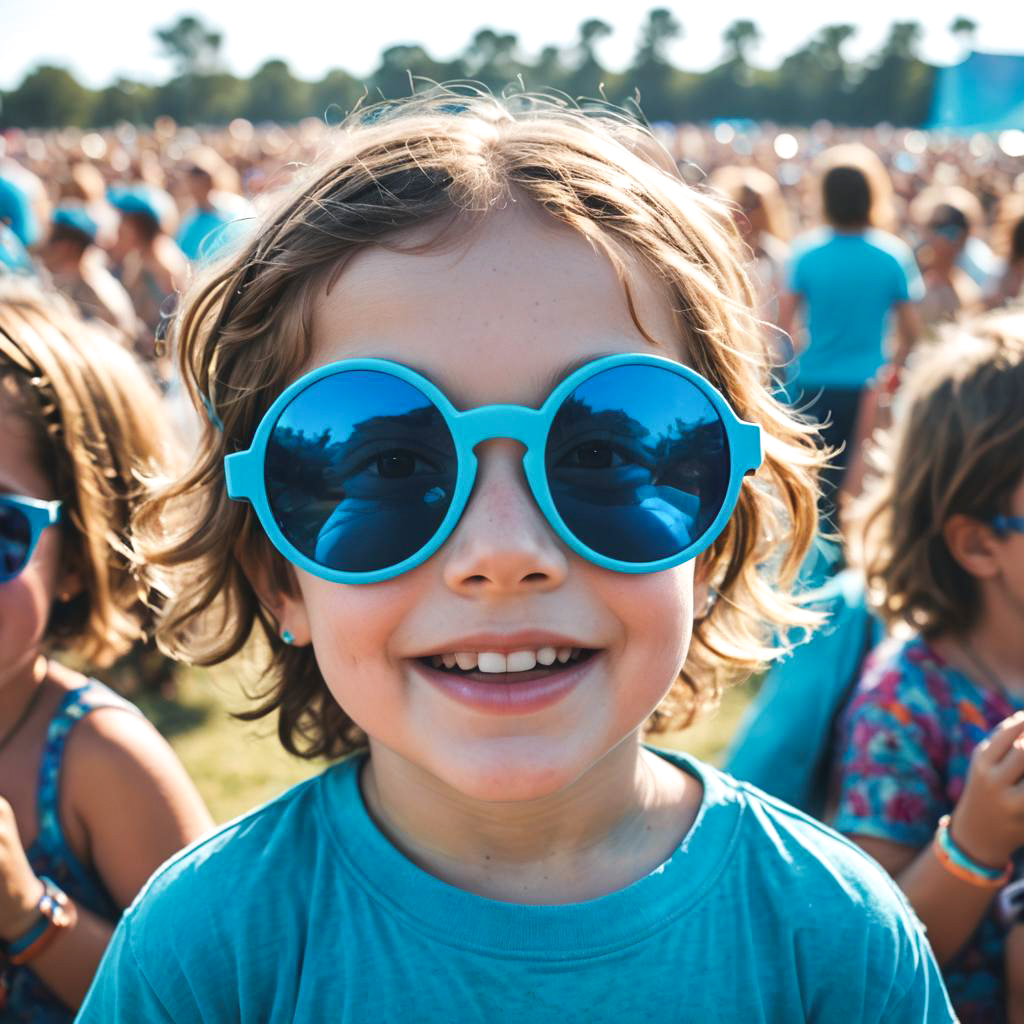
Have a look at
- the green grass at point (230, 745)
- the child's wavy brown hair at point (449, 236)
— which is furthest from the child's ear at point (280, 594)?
the green grass at point (230, 745)

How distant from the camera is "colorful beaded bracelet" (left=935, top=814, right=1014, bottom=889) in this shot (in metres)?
1.81

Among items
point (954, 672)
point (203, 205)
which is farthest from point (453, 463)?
point (203, 205)

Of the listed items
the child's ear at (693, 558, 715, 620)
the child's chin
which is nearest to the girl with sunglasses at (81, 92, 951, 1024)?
the child's chin

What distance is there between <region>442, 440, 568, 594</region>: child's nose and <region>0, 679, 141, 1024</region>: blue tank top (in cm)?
95

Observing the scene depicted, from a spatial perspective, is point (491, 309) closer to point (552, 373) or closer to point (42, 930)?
point (552, 373)

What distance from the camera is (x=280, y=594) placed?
160cm

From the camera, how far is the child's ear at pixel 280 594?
1557 mm

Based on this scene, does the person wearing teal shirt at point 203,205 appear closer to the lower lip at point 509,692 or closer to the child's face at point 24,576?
the child's face at point 24,576

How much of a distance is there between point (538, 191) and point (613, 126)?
1.53ft

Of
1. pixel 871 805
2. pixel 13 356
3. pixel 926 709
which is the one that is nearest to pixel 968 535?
pixel 926 709

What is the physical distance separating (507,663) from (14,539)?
0.95 m

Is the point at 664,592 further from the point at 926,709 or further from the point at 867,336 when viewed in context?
the point at 867,336

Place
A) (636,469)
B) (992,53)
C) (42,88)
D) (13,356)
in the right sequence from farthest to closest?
(42,88) → (992,53) → (13,356) → (636,469)

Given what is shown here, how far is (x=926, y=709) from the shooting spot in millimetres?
2072
